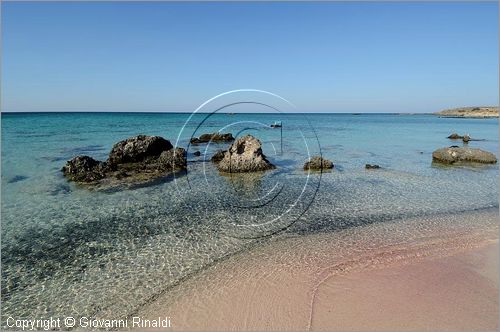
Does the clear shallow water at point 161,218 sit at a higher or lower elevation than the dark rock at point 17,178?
lower

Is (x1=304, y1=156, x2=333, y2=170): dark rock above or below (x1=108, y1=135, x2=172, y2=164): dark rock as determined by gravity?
below

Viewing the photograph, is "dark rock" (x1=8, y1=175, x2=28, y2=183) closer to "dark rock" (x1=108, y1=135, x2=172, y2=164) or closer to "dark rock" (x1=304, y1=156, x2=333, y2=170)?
"dark rock" (x1=108, y1=135, x2=172, y2=164)

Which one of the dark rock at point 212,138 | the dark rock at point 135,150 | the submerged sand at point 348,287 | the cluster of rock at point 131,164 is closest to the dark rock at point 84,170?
the cluster of rock at point 131,164

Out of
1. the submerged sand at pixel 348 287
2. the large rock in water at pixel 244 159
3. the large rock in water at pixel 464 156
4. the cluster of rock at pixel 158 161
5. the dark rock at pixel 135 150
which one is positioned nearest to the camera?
the submerged sand at pixel 348 287

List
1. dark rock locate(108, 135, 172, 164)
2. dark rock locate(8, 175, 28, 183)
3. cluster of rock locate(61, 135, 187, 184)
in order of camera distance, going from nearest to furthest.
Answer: dark rock locate(8, 175, 28, 183), cluster of rock locate(61, 135, 187, 184), dark rock locate(108, 135, 172, 164)

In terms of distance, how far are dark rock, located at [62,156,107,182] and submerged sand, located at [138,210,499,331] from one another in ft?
42.9

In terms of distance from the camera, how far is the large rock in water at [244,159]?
21844mm

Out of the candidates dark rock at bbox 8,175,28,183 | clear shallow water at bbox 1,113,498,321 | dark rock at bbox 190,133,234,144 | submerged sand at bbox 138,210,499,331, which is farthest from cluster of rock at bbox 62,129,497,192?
dark rock at bbox 190,133,234,144

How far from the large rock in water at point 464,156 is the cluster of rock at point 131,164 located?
21.8m

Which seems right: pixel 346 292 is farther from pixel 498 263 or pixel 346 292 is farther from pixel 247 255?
pixel 498 263

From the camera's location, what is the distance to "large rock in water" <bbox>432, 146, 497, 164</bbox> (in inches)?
1027

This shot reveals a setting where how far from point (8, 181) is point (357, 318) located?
20.5 metres

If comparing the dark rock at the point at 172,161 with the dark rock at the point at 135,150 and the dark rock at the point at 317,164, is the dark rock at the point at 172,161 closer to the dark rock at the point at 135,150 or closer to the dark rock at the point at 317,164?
the dark rock at the point at 135,150

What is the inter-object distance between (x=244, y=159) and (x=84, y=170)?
10339 millimetres
